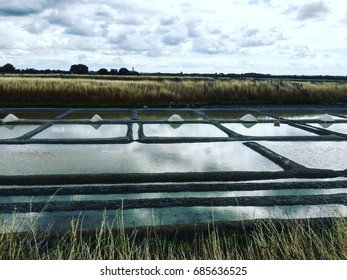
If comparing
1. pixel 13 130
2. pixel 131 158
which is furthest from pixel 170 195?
pixel 13 130

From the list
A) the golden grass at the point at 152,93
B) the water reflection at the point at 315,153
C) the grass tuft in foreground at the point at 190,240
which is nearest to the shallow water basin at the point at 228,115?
the golden grass at the point at 152,93

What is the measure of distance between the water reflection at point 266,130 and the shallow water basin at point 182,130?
1.35 ft

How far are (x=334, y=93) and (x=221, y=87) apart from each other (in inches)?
176

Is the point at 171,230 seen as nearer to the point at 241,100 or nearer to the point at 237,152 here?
the point at 237,152

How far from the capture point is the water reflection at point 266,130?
594 cm

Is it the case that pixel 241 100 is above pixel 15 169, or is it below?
above

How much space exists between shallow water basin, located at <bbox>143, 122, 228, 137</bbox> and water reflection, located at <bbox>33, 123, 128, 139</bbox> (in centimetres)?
51

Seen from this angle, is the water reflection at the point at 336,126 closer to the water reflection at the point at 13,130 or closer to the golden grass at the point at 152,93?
the golden grass at the point at 152,93

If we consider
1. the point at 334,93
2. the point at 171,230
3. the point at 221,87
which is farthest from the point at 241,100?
the point at 171,230

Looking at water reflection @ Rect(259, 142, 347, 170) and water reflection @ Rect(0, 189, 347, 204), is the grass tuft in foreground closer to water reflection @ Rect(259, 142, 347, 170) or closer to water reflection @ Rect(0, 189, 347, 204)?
water reflection @ Rect(0, 189, 347, 204)

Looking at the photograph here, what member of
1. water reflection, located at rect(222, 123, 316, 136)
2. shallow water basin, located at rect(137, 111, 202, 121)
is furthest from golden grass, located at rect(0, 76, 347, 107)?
water reflection, located at rect(222, 123, 316, 136)

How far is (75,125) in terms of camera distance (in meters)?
6.48

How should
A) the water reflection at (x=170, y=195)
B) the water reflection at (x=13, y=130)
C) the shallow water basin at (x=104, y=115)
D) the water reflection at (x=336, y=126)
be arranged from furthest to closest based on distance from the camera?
the shallow water basin at (x=104, y=115) → the water reflection at (x=336, y=126) → the water reflection at (x=13, y=130) → the water reflection at (x=170, y=195)

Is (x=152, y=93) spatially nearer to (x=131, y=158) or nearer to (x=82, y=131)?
(x=82, y=131)
